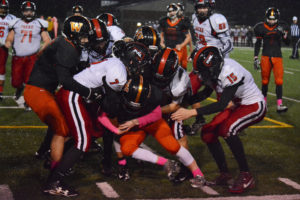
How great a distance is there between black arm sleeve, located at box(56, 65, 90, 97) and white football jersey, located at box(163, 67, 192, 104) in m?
0.88

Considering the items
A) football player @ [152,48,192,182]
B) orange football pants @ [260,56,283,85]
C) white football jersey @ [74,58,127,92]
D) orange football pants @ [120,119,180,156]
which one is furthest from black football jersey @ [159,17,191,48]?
white football jersey @ [74,58,127,92]

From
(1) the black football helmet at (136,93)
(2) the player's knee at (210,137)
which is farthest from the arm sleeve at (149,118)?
(2) the player's knee at (210,137)

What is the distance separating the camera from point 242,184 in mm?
4223

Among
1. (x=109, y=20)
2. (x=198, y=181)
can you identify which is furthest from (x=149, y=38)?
(x=198, y=181)

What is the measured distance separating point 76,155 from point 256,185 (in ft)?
6.13

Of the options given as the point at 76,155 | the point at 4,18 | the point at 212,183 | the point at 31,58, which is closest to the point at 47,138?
the point at 76,155

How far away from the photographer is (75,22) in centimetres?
419

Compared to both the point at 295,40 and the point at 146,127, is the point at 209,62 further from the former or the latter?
the point at 295,40

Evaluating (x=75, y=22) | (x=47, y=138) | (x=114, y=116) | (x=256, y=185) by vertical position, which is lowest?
(x=256, y=185)

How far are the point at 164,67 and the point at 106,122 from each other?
777mm

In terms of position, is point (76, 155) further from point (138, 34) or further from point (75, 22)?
point (138, 34)

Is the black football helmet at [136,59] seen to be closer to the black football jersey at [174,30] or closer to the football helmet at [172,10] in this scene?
the football helmet at [172,10]

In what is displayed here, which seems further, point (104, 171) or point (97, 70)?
point (104, 171)

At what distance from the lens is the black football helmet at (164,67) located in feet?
13.9
